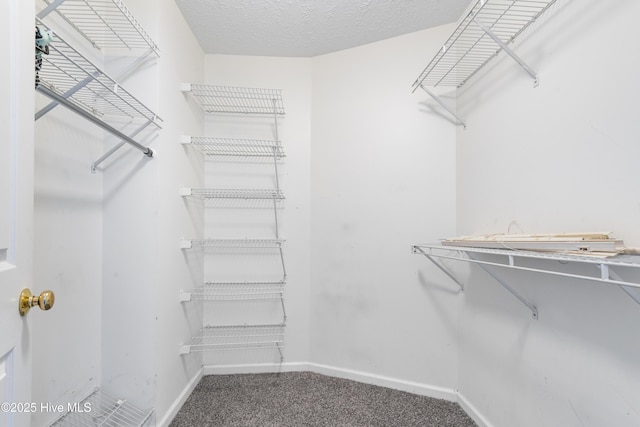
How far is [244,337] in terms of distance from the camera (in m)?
2.23

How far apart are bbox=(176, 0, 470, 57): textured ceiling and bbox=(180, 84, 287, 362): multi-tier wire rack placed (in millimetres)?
324

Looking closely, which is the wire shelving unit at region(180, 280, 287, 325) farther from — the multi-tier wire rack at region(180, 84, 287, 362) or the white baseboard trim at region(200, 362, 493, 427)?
the white baseboard trim at region(200, 362, 493, 427)

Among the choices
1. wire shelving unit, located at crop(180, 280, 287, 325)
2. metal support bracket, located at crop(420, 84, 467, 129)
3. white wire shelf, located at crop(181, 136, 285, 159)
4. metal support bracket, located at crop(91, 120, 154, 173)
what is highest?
metal support bracket, located at crop(420, 84, 467, 129)

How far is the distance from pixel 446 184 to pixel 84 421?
2296 mm

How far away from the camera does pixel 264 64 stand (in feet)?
7.42

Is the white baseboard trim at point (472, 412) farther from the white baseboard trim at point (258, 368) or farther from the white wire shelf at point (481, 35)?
the white wire shelf at point (481, 35)

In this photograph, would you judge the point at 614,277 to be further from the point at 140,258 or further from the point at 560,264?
the point at 140,258

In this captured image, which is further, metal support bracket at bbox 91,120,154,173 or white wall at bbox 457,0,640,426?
metal support bracket at bbox 91,120,154,173

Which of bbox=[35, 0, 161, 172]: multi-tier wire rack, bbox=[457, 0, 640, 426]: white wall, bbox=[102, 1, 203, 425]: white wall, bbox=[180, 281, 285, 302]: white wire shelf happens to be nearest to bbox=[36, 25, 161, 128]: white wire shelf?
bbox=[35, 0, 161, 172]: multi-tier wire rack

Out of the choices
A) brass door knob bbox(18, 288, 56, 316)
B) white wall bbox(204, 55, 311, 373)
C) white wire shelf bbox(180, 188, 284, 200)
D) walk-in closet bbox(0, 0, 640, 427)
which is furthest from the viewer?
white wall bbox(204, 55, 311, 373)

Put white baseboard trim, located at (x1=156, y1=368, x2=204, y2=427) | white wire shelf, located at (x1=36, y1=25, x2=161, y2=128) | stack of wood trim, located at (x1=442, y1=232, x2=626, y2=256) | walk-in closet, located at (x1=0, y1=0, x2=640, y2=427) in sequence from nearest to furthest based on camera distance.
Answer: stack of wood trim, located at (x1=442, y1=232, x2=626, y2=256) → walk-in closet, located at (x1=0, y1=0, x2=640, y2=427) → white wire shelf, located at (x1=36, y1=25, x2=161, y2=128) → white baseboard trim, located at (x1=156, y1=368, x2=204, y2=427)

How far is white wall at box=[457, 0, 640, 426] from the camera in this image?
908mm

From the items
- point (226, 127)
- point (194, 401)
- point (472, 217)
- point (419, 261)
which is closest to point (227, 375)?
point (194, 401)

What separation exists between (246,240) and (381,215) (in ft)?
3.31
